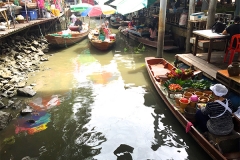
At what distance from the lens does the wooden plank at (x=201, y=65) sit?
6.74m

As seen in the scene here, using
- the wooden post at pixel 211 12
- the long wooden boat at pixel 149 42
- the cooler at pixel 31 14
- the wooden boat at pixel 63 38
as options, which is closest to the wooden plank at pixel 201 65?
the wooden post at pixel 211 12

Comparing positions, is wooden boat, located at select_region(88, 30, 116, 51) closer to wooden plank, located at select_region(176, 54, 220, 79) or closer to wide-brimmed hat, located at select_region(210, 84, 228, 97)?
wooden plank, located at select_region(176, 54, 220, 79)

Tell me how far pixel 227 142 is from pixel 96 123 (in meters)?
3.57

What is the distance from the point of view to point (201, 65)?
7496mm

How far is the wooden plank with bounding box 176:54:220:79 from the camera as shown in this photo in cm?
674

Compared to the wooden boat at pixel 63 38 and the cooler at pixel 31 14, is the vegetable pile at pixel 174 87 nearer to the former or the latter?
the wooden boat at pixel 63 38

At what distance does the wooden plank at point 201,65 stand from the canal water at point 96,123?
174cm

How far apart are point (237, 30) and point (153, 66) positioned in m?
4.08

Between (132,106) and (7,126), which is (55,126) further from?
(132,106)

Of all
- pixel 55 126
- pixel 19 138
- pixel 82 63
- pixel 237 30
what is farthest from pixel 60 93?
pixel 237 30

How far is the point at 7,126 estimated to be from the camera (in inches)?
245

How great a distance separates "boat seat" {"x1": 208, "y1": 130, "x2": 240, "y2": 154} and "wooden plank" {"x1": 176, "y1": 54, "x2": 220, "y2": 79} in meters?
2.53

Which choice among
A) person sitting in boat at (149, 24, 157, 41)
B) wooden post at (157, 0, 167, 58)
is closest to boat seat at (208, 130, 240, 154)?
wooden post at (157, 0, 167, 58)


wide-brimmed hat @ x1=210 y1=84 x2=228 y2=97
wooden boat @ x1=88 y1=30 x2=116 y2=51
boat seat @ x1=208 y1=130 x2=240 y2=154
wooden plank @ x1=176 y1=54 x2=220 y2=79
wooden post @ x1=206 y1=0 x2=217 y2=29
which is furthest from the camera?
wooden boat @ x1=88 y1=30 x2=116 y2=51
